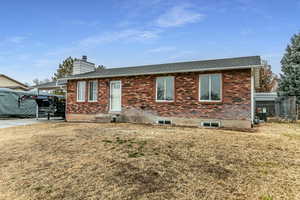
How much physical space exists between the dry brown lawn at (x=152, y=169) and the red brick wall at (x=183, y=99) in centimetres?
282

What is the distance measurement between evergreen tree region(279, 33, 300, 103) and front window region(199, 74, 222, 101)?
39.7 feet

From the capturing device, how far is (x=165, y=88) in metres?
10.4

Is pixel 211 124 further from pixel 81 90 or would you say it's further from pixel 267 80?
pixel 267 80

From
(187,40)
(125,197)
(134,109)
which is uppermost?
(187,40)

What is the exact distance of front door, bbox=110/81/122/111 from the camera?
38.4 ft

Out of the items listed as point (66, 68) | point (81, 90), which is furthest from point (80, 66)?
point (66, 68)

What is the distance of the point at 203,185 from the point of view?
3262 millimetres

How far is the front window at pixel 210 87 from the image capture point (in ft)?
29.8

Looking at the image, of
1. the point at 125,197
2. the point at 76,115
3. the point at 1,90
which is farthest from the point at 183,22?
the point at 1,90

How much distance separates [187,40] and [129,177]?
15726 mm

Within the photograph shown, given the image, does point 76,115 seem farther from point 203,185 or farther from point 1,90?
point 203,185

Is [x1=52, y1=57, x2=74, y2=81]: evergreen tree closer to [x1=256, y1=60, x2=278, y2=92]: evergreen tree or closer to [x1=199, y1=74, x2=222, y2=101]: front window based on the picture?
[x1=199, y1=74, x2=222, y2=101]: front window

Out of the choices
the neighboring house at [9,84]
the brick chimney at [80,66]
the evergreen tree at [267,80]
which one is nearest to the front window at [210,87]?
the brick chimney at [80,66]

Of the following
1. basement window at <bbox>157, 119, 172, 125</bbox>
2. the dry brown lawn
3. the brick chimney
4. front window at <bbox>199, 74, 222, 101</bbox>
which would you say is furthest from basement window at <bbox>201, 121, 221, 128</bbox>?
the brick chimney
